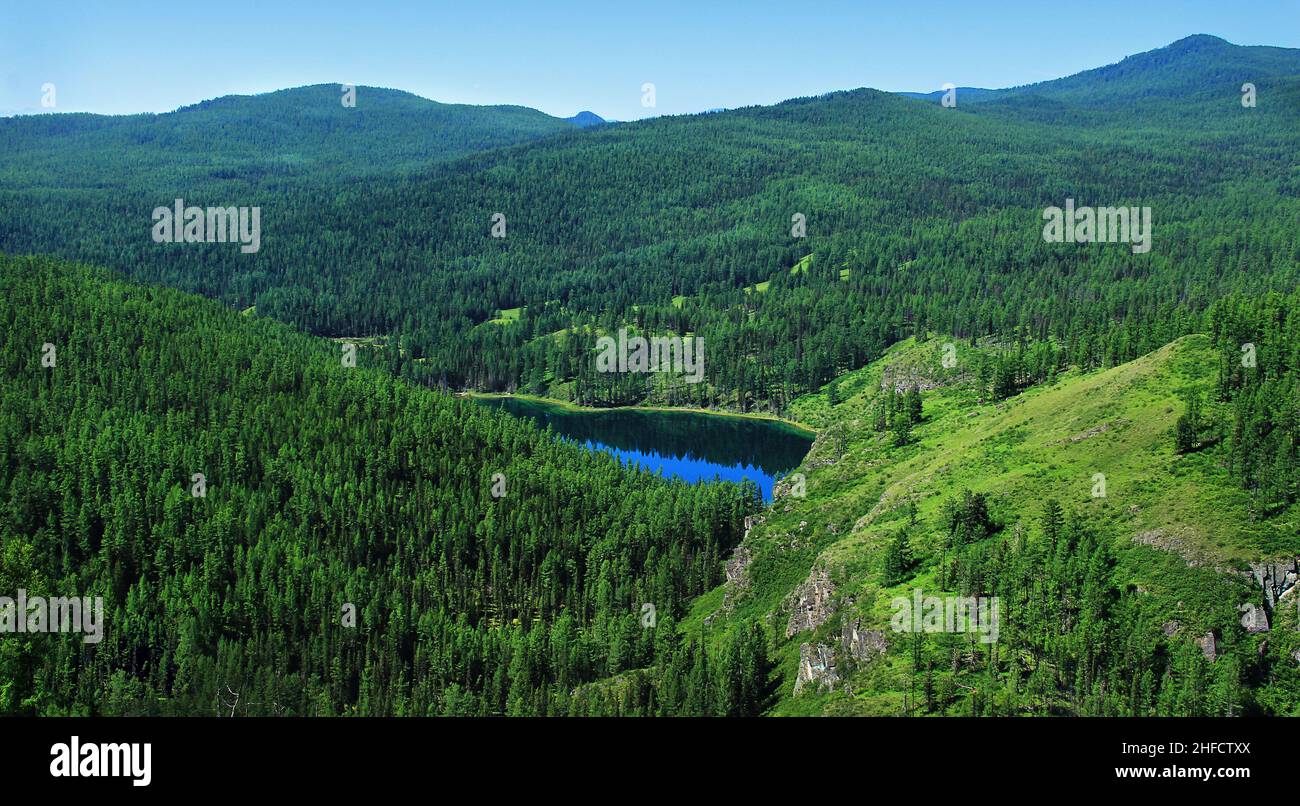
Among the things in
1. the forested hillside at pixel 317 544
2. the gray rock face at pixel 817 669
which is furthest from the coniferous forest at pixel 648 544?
the forested hillside at pixel 317 544

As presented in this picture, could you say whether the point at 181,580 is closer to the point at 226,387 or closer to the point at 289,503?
the point at 289,503

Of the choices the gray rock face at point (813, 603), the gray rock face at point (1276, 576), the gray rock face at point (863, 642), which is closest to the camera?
the gray rock face at point (1276, 576)

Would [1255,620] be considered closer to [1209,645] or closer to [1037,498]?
[1209,645]

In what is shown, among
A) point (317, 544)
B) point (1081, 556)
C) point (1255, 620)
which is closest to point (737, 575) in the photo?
point (1081, 556)

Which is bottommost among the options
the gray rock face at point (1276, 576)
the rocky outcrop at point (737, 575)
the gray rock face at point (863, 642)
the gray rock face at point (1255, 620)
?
the rocky outcrop at point (737, 575)

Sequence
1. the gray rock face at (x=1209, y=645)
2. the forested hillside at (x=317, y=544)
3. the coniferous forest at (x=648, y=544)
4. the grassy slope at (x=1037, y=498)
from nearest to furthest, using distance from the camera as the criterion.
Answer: the gray rock face at (x=1209, y=645) < the coniferous forest at (x=648, y=544) < the grassy slope at (x=1037, y=498) < the forested hillside at (x=317, y=544)

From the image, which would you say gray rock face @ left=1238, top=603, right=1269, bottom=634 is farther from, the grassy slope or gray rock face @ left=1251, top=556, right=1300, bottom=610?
the grassy slope

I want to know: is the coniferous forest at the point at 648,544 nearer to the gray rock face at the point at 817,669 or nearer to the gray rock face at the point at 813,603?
the gray rock face at the point at 817,669
